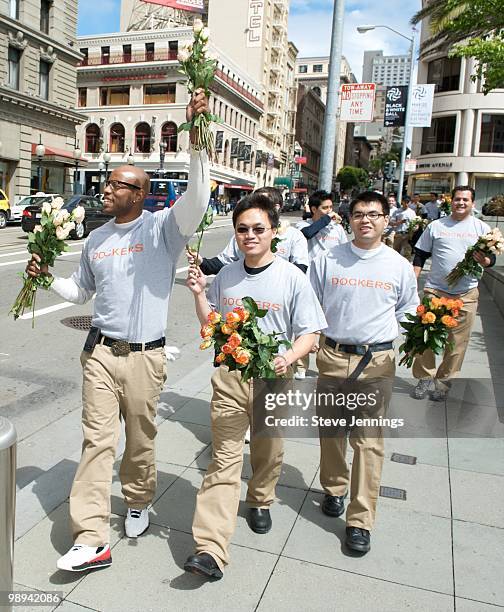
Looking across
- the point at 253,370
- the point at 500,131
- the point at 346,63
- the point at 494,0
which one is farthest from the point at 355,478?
the point at 346,63

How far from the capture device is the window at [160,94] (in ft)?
190

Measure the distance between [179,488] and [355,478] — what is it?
124cm

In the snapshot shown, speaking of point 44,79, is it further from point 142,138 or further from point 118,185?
point 118,185

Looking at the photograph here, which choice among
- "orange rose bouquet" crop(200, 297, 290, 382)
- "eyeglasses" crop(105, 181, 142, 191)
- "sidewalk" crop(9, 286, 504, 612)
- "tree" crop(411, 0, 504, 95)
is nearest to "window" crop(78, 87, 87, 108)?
"tree" crop(411, 0, 504, 95)

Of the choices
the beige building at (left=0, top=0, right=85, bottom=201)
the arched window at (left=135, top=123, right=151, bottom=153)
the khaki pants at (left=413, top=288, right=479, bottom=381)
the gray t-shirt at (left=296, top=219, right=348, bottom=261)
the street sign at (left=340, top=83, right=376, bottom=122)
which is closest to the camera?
the khaki pants at (left=413, top=288, right=479, bottom=381)

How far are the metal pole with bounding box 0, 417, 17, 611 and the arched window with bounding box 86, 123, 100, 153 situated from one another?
63.1 m

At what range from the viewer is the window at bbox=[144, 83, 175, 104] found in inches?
2280

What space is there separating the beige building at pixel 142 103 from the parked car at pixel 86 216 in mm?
31963

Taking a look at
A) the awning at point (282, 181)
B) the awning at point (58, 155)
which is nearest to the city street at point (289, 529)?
the awning at point (58, 155)

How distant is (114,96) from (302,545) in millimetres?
63669

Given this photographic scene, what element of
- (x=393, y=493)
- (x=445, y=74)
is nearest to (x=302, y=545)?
(x=393, y=493)

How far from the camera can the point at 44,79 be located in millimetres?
36875

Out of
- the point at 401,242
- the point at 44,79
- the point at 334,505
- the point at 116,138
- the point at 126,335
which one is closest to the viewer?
the point at 126,335

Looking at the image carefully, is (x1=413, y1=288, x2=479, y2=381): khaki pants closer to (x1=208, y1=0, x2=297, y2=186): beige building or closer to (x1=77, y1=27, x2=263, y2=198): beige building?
(x1=77, y1=27, x2=263, y2=198): beige building
